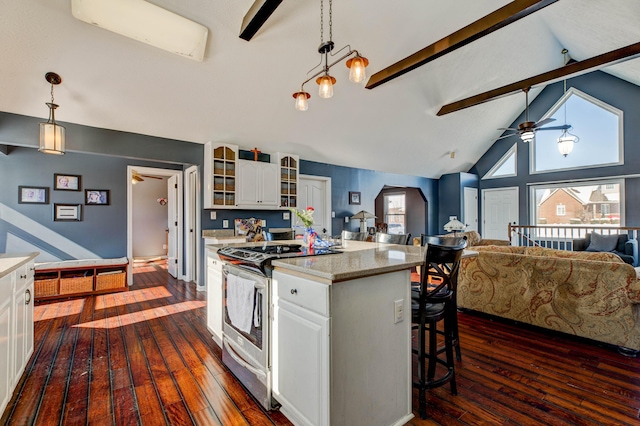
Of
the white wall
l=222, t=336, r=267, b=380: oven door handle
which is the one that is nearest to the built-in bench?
l=222, t=336, r=267, b=380: oven door handle

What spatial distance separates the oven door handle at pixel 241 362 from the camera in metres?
1.85

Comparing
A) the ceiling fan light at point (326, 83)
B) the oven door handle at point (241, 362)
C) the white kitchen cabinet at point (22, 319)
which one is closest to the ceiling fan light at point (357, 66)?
the ceiling fan light at point (326, 83)

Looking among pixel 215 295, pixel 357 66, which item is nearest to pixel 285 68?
pixel 357 66

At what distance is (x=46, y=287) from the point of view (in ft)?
13.5

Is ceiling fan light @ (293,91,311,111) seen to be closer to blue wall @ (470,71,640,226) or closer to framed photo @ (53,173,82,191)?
framed photo @ (53,173,82,191)

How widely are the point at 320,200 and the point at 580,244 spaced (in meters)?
5.53

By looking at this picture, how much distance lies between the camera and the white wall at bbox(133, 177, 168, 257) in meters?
7.95

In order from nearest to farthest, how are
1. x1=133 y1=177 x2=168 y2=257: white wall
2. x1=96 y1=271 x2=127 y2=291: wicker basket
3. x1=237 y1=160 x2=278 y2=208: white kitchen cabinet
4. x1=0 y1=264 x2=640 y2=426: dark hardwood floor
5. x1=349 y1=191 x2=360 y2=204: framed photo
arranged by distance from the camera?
x1=0 y1=264 x2=640 y2=426: dark hardwood floor → x1=96 y1=271 x2=127 y2=291: wicker basket → x1=237 y1=160 x2=278 y2=208: white kitchen cabinet → x1=349 y1=191 x2=360 y2=204: framed photo → x1=133 y1=177 x2=168 y2=257: white wall

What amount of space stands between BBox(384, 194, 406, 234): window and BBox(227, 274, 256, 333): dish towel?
809 cm

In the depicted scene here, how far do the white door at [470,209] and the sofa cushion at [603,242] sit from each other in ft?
8.63

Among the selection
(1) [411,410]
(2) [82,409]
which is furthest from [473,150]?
(2) [82,409]

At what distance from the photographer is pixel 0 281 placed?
1609 mm

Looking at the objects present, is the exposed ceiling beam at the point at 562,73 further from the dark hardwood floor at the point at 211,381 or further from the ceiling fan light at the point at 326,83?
the ceiling fan light at the point at 326,83

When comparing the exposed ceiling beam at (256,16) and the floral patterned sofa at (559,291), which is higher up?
the exposed ceiling beam at (256,16)
